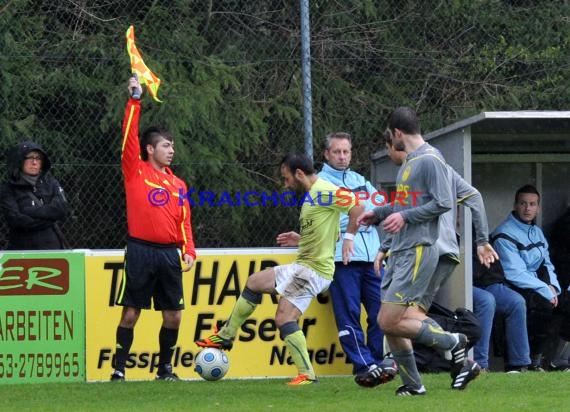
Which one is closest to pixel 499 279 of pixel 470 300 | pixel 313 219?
pixel 470 300

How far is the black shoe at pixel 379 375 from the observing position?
945 cm

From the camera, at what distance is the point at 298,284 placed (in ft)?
33.0

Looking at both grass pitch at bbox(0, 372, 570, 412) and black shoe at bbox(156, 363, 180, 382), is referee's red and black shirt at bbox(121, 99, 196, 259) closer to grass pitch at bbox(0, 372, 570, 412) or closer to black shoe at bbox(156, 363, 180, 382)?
black shoe at bbox(156, 363, 180, 382)

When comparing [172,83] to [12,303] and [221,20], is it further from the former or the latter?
[12,303]

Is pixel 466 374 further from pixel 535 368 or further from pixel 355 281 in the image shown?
pixel 535 368

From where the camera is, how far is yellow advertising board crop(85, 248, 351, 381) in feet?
36.1

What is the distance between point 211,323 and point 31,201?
1.88 metres

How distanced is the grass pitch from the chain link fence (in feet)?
7.01

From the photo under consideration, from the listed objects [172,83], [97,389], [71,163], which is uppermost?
[172,83]

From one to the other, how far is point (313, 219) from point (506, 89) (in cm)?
407

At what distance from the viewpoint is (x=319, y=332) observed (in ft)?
37.4

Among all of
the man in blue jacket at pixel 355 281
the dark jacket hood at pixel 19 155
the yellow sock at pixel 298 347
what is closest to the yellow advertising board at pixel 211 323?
the man in blue jacket at pixel 355 281

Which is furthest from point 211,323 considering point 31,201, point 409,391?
point 409,391

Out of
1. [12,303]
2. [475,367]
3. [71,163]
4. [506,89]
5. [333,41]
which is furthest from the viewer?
[506,89]
